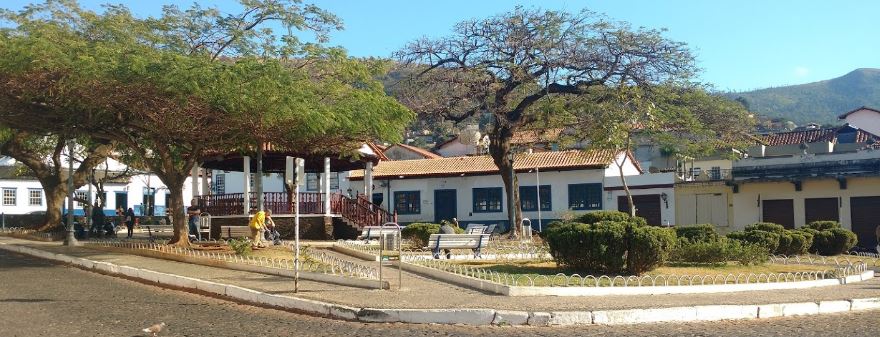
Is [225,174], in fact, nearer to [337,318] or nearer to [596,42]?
[596,42]

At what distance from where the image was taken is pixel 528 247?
19781 millimetres

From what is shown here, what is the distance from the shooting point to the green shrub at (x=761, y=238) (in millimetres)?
18359

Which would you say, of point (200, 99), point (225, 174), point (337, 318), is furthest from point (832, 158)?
point (225, 174)

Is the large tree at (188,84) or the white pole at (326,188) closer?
Answer: the large tree at (188,84)

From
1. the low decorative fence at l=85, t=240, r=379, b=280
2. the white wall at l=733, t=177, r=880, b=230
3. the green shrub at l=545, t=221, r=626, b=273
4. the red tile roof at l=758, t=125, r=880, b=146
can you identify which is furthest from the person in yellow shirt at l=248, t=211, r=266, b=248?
the red tile roof at l=758, t=125, r=880, b=146

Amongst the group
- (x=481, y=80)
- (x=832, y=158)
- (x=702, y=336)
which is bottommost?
(x=702, y=336)

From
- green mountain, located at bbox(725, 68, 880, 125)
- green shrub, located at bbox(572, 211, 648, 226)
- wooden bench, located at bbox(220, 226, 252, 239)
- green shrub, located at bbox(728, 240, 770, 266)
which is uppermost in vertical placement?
green mountain, located at bbox(725, 68, 880, 125)

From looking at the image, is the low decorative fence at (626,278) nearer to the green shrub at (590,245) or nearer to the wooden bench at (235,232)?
the green shrub at (590,245)

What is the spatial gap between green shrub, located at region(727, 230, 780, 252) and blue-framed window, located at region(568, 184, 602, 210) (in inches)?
675

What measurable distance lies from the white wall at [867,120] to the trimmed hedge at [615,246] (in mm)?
55832

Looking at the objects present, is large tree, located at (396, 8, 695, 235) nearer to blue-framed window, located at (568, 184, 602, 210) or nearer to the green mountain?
blue-framed window, located at (568, 184, 602, 210)

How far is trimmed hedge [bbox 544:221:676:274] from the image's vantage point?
43.9ft

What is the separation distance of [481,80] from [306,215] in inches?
281

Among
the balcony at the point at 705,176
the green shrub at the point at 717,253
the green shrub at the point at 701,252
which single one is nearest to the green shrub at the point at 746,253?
the green shrub at the point at 717,253
